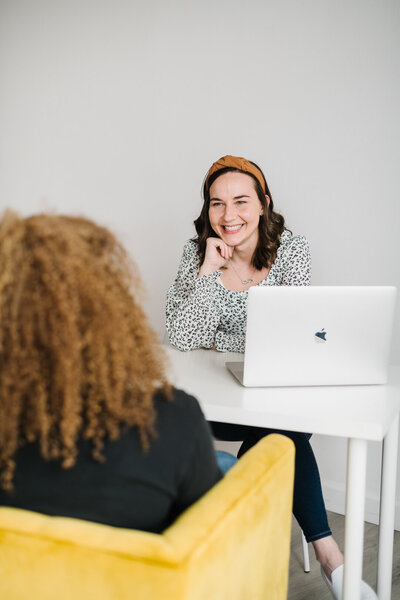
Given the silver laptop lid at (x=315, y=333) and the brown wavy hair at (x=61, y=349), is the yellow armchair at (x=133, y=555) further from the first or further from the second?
the silver laptop lid at (x=315, y=333)

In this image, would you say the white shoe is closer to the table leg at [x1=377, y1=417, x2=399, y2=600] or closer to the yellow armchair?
the table leg at [x1=377, y1=417, x2=399, y2=600]

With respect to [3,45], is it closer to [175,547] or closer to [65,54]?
[65,54]

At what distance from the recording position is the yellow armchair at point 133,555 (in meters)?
0.76

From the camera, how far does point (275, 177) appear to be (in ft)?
8.61

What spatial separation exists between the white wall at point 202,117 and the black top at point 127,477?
1682 mm

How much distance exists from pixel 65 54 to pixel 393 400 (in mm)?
2692

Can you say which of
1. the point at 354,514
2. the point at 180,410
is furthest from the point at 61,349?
the point at 354,514

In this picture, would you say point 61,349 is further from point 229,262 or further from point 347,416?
point 229,262

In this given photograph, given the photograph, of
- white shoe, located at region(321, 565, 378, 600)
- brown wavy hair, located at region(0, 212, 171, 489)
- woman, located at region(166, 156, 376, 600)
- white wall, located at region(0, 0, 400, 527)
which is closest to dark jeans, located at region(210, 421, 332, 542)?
white shoe, located at region(321, 565, 378, 600)

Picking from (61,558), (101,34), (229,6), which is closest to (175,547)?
(61,558)

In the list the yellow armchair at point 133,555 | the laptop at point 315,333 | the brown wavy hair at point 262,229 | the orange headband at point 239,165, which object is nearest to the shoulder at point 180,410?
the yellow armchair at point 133,555

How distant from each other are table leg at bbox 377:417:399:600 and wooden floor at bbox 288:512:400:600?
24cm

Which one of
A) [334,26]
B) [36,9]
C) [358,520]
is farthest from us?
[36,9]

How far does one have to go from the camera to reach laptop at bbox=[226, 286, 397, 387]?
1.44 m
